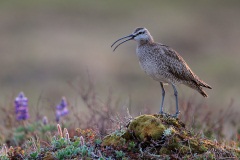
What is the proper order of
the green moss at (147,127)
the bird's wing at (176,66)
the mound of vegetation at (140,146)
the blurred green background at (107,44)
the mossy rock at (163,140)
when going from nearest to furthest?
the mound of vegetation at (140,146), the mossy rock at (163,140), the green moss at (147,127), the bird's wing at (176,66), the blurred green background at (107,44)

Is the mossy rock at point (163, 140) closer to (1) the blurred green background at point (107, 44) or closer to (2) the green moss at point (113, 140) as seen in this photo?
(2) the green moss at point (113, 140)

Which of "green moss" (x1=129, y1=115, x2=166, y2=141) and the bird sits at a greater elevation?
the bird

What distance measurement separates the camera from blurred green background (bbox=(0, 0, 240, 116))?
2709 centimetres

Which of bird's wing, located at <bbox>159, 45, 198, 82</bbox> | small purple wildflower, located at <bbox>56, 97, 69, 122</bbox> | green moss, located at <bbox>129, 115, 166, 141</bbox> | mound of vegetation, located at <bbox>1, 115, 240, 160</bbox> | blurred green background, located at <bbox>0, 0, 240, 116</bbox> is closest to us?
mound of vegetation, located at <bbox>1, 115, 240, 160</bbox>

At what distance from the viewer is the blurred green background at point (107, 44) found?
88.9ft

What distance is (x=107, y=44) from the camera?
107 ft

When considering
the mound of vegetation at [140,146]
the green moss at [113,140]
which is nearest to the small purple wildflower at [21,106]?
the mound of vegetation at [140,146]

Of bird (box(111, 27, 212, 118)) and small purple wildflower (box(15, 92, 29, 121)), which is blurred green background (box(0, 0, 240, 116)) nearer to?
small purple wildflower (box(15, 92, 29, 121))

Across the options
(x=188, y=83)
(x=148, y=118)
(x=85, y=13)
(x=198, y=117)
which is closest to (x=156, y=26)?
(x=85, y=13)

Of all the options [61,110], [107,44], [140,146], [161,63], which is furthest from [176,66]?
[107,44]

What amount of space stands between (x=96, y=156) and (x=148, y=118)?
0.74 meters

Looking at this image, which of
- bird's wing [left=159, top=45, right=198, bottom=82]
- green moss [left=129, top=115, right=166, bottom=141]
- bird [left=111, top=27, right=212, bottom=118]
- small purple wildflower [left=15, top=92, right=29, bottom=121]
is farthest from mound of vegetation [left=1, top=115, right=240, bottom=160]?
small purple wildflower [left=15, top=92, right=29, bottom=121]

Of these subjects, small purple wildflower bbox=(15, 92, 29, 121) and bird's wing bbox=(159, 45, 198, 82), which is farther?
small purple wildflower bbox=(15, 92, 29, 121)

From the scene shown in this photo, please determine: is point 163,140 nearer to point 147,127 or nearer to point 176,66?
point 147,127
